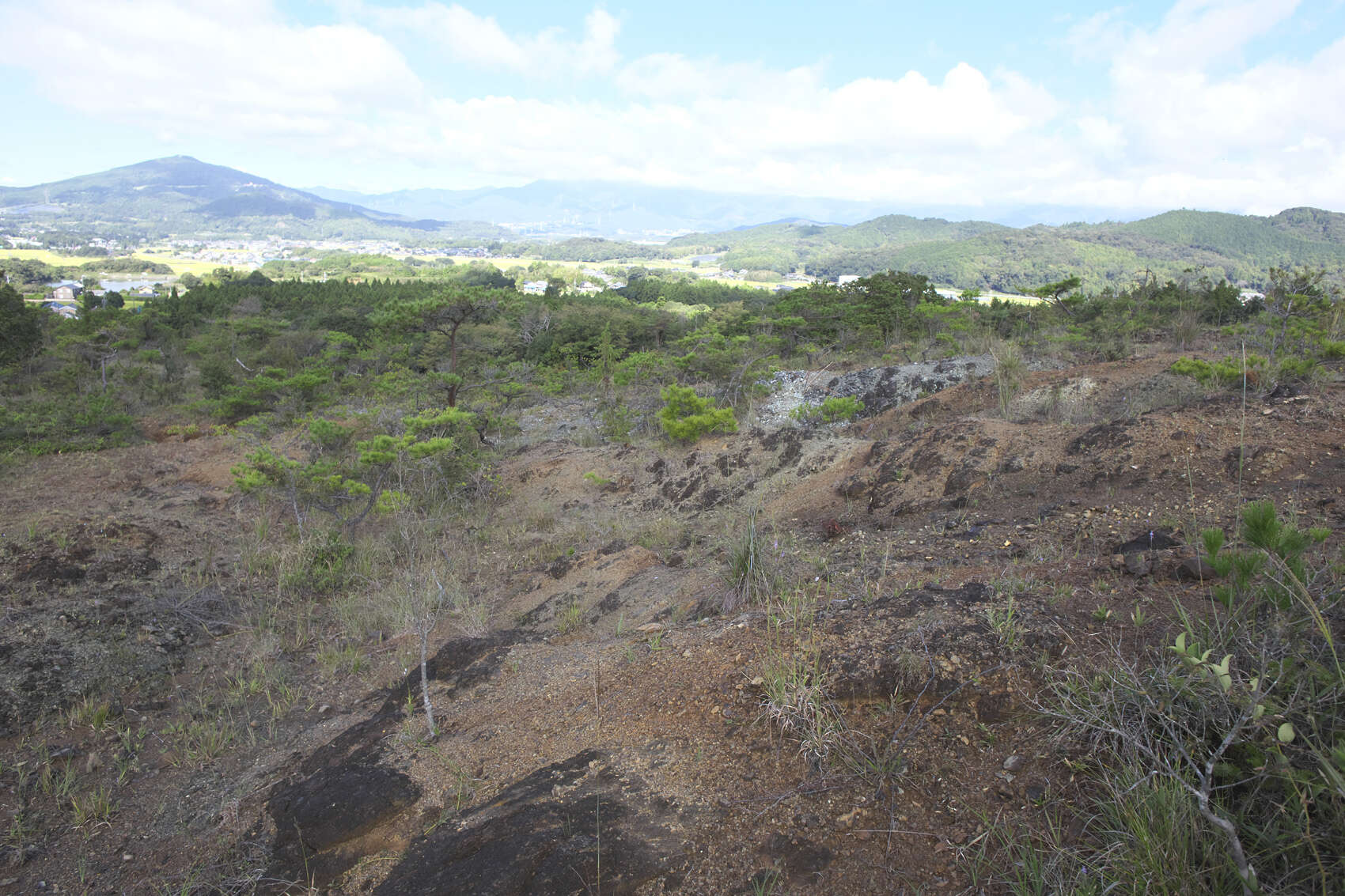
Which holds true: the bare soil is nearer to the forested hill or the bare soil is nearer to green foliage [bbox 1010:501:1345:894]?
green foliage [bbox 1010:501:1345:894]

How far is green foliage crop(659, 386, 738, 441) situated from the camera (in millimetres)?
10047

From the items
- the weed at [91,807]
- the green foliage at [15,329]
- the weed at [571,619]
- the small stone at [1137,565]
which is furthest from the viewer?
the green foliage at [15,329]

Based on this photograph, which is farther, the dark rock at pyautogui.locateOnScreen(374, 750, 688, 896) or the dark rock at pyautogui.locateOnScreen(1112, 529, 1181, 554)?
the dark rock at pyautogui.locateOnScreen(1112, 529, 1181, 554)

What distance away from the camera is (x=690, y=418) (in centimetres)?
1003

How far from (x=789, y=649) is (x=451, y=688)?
199 centimetres

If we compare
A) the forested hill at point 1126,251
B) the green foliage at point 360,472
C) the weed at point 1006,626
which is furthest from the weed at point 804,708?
the forested hill at point 1126,251

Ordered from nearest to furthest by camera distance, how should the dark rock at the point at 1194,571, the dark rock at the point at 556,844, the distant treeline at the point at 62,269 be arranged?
A: 1. the dark rock at the point at 556,844
2. the dark rock at the point at 1194,571
3. the distant treeline at the point at 62,269

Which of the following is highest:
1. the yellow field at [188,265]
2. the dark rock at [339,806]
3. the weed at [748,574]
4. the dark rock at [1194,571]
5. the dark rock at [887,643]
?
the yellow field at [188,265]

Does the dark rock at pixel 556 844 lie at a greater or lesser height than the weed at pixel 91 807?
greater

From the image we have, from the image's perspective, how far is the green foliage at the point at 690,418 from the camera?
33.0 feet

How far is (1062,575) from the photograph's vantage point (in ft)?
10.5

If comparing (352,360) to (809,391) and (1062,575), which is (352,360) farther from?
(1062,575)

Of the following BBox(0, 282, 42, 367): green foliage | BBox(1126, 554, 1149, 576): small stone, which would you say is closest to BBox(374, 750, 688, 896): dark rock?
BBox(1126, 554, 1149, 576): small stone

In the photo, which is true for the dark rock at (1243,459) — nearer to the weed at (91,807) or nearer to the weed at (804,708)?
the weed at (804,708)
